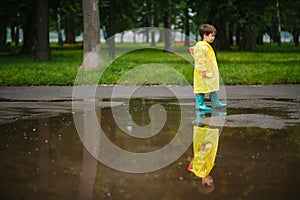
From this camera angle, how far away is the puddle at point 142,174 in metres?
4.46

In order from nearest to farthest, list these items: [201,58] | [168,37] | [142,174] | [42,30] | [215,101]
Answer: [142,174] → [201,58] → [215,101] → [42,30] → [168,37]

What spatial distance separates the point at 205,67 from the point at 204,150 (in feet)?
12.0

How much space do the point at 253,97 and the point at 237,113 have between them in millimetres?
2621

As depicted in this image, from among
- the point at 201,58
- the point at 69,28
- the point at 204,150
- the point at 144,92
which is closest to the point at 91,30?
the point at 144,92

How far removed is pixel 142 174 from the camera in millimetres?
5055

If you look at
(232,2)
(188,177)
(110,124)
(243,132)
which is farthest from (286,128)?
(232,2)

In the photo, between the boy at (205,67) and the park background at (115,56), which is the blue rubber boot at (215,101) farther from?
the park background at (115,56)

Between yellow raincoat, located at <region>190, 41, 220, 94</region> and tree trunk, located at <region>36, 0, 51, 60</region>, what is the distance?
1679 cm

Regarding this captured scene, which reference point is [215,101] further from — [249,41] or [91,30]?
[249,41]

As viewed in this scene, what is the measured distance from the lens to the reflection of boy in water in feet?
15.8

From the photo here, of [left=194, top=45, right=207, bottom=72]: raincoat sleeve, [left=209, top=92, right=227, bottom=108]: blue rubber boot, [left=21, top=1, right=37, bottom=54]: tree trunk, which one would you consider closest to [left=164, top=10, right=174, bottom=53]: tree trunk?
[left=21, top=1, right=37, bottom=54]: tree trunk

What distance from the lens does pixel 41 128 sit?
764 centimetres

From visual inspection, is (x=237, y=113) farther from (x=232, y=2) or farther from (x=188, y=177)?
(x=232, y=2)

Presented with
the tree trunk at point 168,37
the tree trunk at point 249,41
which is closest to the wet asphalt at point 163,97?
the tree trunk at point 168,37
